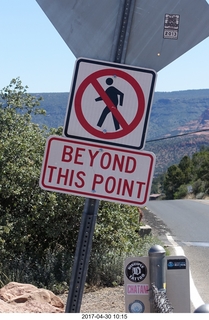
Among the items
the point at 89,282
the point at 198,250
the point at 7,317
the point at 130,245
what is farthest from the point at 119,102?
the point at 198,250

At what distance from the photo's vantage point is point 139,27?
9.68 ft

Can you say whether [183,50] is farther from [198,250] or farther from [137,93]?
[198,250]

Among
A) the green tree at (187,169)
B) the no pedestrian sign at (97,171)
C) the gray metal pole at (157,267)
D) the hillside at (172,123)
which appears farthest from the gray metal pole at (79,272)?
the hillside at (172,123)

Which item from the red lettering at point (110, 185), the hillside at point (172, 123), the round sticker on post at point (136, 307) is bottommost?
the round sticker on post at point (136, 307)

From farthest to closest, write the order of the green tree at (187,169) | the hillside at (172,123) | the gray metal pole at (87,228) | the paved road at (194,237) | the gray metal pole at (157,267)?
the hillside at (172,123) → the green tree at (187,169) → the paved road at (194,237) → the gray metal pole at (157,267) → the gray metal pole at (87,228)

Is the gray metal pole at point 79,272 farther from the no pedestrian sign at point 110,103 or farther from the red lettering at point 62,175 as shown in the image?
the no pedestrian sign at point 110,103

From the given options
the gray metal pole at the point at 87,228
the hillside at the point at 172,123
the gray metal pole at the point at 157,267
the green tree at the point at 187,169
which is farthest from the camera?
the hillside at the point at 172,123

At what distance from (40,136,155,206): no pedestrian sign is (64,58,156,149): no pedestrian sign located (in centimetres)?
5

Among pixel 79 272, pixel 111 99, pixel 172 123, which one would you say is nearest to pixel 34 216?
pixel 79 272

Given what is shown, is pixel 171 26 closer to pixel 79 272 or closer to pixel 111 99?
pixel 111 99

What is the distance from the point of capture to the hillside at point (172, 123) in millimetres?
113750

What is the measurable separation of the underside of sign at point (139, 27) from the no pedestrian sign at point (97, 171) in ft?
1.65

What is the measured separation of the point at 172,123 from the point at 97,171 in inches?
6640

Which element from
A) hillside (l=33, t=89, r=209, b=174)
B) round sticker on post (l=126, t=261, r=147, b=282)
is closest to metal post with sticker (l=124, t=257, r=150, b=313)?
round sticker on post (l=126, t=261, r=147, b=282)
